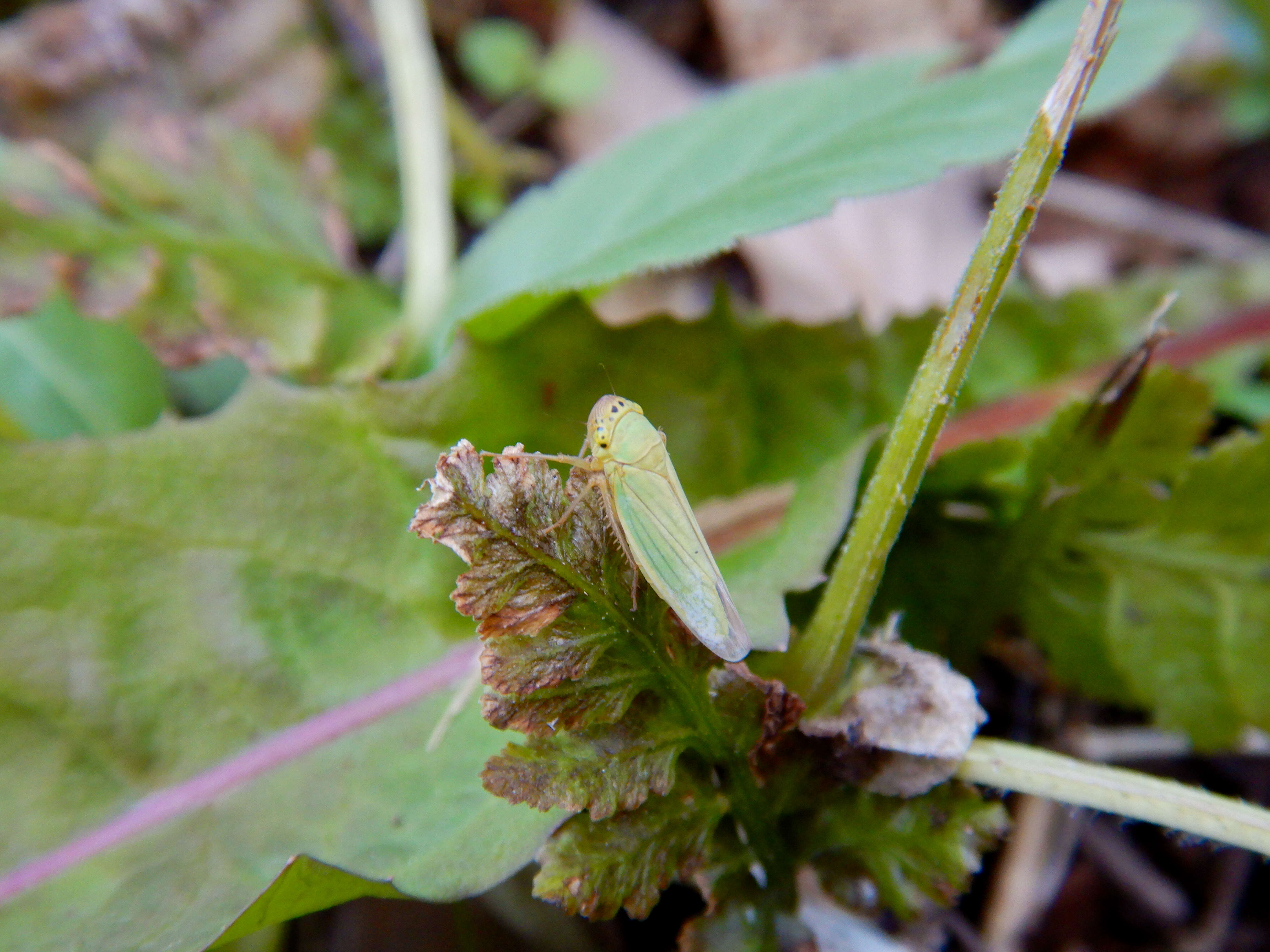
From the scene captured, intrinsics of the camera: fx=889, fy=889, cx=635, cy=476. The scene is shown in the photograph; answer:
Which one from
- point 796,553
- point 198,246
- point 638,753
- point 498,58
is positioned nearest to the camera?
point 638,753

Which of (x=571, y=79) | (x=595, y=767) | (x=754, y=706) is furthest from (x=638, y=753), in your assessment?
(x=571, y=79)

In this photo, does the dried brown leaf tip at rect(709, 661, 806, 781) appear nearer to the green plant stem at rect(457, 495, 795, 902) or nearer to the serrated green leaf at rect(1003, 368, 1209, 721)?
the green plant stem at rect(457, 495, 795, 902)

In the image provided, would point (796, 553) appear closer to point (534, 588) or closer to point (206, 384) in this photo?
point (534, 588)

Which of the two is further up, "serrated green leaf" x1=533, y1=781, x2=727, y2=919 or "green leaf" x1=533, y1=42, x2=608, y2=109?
"green leaf" x1=533, y1=42, x2=608, y2=109

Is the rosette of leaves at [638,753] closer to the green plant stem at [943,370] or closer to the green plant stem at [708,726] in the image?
the green plant stem at [708,726]

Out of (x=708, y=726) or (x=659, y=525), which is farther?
(x=659, y=525)

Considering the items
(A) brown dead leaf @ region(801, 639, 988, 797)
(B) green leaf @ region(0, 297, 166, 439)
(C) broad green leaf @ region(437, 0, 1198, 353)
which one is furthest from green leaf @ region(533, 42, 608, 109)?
(A) brown dead leaf @ region(801, 639, 988, 797)
